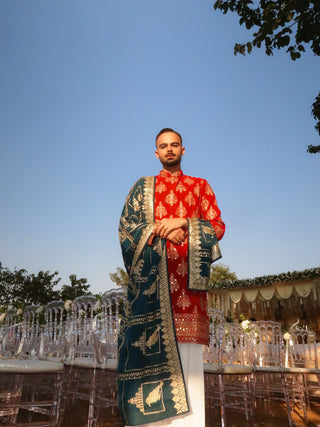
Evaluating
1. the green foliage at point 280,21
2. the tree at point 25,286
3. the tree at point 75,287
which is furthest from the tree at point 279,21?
the tree at point 25,286

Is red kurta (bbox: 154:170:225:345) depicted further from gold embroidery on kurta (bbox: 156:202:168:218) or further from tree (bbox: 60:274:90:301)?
tree (bbox: 60:274:90:301)

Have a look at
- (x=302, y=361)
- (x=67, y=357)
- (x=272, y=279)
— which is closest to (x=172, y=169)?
(x=67, y=357)

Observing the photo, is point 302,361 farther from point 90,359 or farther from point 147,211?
point 147,211

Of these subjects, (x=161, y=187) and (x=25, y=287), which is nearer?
(x=161, y=187)

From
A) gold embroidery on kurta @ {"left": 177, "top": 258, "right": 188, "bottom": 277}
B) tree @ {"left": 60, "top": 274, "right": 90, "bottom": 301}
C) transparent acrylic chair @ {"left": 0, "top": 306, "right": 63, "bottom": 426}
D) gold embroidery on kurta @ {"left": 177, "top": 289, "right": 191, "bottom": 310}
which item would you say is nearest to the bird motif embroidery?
gold embroidery on kurta @ {"left": 177, "top": 289, "right": 191, "bottom": 310}

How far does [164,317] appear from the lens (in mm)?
1406

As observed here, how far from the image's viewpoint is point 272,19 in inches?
163

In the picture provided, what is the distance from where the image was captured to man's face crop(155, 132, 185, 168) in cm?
170

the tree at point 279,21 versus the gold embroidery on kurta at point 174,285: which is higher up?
the tree at point 279,21

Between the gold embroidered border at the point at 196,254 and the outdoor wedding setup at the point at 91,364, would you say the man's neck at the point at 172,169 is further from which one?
the outdoor wedding setup at the point at 91,364

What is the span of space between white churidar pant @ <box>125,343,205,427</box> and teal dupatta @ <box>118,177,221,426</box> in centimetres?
7

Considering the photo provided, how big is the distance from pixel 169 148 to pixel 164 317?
2.70 feet

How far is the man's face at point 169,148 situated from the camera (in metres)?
1.70

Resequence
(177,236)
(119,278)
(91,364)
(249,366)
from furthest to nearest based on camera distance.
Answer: (119,278)
(249,366)
(91,364)
(177,236)
